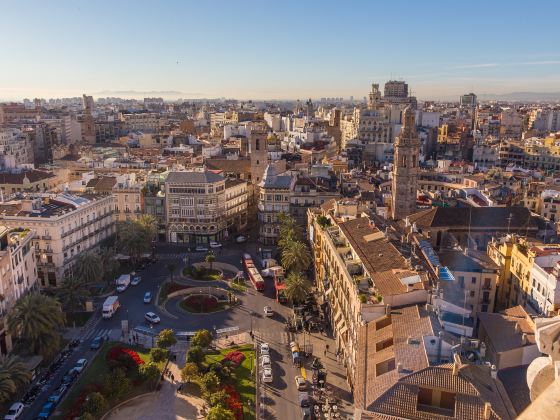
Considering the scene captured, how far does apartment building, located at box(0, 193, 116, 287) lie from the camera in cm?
7131

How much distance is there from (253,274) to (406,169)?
2941cm

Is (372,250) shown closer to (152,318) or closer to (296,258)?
(296,258)

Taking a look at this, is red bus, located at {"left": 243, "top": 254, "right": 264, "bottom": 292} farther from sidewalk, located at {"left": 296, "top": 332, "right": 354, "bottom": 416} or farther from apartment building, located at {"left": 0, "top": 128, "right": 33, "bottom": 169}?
apartment building, located at {"left": 0, "top": 128, "right": 33, "bottom": 169}

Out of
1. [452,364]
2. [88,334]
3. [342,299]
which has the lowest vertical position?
[88,334]

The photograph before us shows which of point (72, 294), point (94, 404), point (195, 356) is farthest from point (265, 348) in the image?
point (72, 294)

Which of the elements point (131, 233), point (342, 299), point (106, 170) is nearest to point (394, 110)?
point (106, 170)

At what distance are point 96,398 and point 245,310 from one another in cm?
2666

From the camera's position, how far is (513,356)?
4184cm

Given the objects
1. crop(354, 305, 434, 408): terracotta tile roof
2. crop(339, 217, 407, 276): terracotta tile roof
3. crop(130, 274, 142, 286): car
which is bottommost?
crop(130, 274, 142, 286): car

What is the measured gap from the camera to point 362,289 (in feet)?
160

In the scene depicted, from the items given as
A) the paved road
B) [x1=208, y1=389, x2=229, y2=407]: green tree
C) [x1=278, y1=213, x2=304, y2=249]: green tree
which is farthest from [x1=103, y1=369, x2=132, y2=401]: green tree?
[x1=278, y1=213, x2=304, y2=249]: green tree

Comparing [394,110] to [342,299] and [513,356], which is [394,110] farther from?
[513,356]

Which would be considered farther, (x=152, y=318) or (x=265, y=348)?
(x=152, y=318)

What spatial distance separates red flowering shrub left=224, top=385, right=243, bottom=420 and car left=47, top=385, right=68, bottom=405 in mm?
14672
